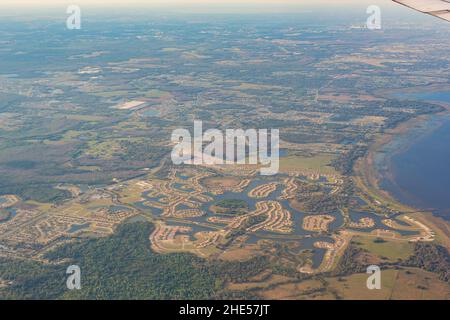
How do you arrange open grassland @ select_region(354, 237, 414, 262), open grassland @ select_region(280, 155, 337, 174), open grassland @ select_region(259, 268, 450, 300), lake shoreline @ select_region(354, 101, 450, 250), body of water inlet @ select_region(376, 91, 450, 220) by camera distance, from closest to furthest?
1. open grassland @ select_region(259, 268, 450, 300)
2. open grassland @ select_region(354, 237, 414, 262)
3. lake shoreline @ select_region(354, 101, 450, 250)
4. body of water inlet @ select_region(376, 91, 450, 220)
5. open grassland @ select_region(280, 155, 337, 174)

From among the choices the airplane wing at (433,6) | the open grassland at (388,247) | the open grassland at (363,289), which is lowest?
the open grassland at (363,289)

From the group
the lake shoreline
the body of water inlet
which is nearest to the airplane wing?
the lake shoreline

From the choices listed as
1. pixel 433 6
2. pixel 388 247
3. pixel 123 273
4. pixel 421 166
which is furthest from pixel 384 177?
pixel 433 6

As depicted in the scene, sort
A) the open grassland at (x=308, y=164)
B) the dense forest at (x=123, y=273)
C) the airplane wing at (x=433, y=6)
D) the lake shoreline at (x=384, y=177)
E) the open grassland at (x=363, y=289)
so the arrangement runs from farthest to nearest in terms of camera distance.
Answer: the open grassland at (x=308, y=164) < the lake shoreline at (x=384, y=177) < the dense forest at (x=123, y=273) < the open grassland at (x=363, y=289) < the airplane wing at (x=433, y=6)

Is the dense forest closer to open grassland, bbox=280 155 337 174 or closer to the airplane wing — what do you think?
open grassland, bbox=280 155 337 174

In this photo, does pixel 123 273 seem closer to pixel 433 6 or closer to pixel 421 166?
pixel 433 6

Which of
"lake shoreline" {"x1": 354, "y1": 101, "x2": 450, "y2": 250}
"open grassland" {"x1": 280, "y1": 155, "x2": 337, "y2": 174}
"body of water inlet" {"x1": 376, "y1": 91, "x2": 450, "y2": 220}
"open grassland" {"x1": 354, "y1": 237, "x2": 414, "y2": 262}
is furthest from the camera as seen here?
"open grassland" {"x1": 280, "y1": 155, "x2": 337, "y2": 174}

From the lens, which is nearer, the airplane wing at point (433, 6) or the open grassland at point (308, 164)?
the airplane wing at point (433, 6)

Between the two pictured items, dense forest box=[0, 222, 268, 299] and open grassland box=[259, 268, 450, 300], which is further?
dense forest box=[0, 222, 268, 299]

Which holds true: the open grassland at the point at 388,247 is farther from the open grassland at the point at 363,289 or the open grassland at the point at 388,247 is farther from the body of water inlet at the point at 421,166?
the body of water inlet at the point at 421,166

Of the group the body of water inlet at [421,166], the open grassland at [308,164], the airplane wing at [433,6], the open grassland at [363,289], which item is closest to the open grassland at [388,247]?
the open grassland at [363,289]
